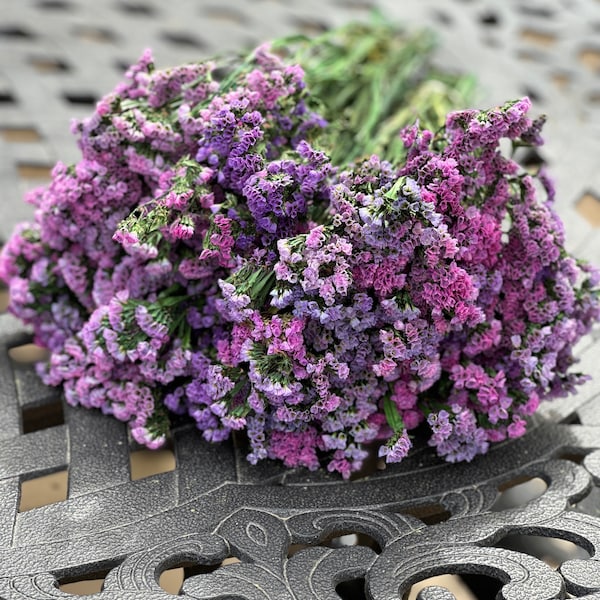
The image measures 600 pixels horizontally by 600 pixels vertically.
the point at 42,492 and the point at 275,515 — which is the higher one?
the point at 275,515

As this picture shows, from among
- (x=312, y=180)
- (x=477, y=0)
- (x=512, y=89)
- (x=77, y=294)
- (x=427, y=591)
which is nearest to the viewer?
(x=427, y=591)

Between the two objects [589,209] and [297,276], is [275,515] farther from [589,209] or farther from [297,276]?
[589,209]

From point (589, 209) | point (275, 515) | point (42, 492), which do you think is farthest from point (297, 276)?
point (589, 209)

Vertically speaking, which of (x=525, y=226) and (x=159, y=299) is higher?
(x=525, y=226)

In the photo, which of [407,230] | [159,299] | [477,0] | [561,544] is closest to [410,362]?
[407,230]

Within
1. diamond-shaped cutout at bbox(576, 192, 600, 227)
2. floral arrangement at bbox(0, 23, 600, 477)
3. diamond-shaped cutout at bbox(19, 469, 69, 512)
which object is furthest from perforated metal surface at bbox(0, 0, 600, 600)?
diamond-shaped cutout at bbox(19, 469, 69, 512)

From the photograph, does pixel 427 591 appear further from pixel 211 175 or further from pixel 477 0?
pixel 477 0

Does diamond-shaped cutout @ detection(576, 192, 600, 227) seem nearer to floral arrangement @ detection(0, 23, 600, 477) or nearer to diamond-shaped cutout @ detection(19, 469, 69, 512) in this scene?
floral arrangement @ detection(0, 23, 600, 477)

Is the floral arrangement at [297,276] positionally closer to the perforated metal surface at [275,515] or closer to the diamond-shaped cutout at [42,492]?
the perforated metal surface at [275,515]

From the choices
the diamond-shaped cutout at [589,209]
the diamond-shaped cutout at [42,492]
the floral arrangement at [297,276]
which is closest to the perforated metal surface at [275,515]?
the floral arrangement at [297,276]
